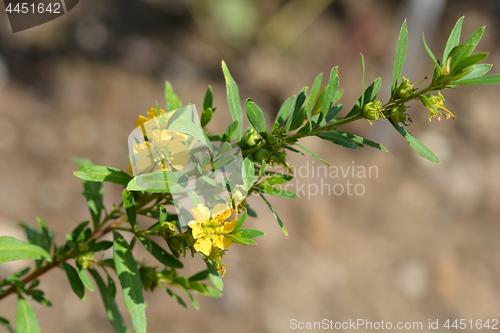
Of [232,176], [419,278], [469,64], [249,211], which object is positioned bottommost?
[419,278]

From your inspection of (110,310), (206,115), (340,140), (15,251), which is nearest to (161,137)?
(206,115)

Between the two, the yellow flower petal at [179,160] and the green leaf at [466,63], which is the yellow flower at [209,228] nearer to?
the yellow flower petal at [179,160]

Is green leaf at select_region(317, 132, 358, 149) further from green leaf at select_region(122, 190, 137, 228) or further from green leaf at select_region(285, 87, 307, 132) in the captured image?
green leaf at select_region(122, 190, 137, 228)

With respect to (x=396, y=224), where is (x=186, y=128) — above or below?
above

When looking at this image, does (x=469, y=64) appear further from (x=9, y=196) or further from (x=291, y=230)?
(x=9, y=196)

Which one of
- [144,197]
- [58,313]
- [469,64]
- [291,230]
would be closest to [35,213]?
[58,313]

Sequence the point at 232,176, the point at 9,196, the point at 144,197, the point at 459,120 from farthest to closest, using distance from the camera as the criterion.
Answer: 1. the point at 459,120
2. the point at 9,196
3. the point at 144,197
4. the point at 232,176

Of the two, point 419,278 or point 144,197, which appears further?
point 419,278

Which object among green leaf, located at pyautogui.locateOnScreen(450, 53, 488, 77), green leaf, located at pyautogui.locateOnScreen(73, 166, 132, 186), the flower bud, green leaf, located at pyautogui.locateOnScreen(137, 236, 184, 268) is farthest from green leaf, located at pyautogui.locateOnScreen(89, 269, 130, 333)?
green leaf, located at pyautogui.locateOnScreen(450, 53, 488, 77)
